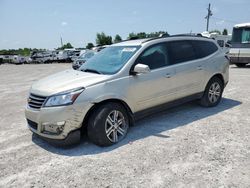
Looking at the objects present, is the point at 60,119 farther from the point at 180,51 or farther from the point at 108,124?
the point at 180,51

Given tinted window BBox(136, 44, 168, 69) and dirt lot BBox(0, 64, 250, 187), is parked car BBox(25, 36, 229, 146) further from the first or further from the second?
dirt lot BBox(0, 64, 250, 187)

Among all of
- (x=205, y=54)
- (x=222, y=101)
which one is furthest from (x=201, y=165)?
(x=222, y=101)

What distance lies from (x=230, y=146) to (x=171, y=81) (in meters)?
1.62

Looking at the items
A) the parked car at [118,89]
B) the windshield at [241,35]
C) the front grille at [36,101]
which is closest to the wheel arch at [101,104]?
the parked car at [118,89]

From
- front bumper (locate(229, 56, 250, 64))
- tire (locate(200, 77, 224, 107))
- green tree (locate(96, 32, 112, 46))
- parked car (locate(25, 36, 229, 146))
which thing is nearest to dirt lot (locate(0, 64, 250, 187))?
parked car (locate(25, 36, 229, 146))

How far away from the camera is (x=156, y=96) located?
4.49 meters

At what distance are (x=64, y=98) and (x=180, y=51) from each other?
106 inches

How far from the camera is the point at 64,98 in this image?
3.57m

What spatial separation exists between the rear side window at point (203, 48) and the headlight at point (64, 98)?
3.00 m

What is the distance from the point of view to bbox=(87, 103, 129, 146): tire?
12.2 feet

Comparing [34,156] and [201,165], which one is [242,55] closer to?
[201,165]

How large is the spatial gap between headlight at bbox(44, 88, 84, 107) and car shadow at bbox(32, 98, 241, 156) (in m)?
0.81

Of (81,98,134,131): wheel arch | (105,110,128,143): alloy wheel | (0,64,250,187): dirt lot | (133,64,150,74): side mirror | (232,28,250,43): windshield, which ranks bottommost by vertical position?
(0,64,250,187): dirt lot

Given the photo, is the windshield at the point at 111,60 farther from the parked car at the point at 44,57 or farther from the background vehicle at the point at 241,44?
the parked car at the point at 44,57
